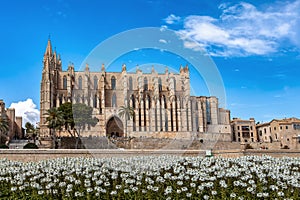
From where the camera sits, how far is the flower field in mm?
9578

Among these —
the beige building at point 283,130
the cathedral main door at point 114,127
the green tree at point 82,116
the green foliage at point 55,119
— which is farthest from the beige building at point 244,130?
the green foliage at point 55,119

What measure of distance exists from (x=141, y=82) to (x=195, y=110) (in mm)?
12631

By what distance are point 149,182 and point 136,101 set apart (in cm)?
5888

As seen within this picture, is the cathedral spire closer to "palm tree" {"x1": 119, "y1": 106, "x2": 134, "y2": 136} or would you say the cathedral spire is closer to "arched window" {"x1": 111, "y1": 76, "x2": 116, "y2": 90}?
"arched window" {"x1": 111, "y1": 76, "x2": 116, "y2": 90}

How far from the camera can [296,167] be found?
12328 mm

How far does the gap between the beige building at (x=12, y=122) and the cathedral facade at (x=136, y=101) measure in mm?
6733

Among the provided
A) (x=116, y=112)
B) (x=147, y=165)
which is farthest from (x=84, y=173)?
(x=116, y=112)

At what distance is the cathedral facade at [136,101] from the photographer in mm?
65000

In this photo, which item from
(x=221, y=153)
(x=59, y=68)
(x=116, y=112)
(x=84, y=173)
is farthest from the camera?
(x=59, y=68)

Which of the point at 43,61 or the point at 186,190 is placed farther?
the point at 43,61

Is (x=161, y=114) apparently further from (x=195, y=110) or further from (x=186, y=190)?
(x=186, y=190)

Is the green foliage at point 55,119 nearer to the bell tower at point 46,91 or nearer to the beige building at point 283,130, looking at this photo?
the bell tower at point 46,91

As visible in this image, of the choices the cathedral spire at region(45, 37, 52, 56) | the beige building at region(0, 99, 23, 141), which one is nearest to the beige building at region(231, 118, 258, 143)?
the cathedral spire at region(45, 37, 52, 56)

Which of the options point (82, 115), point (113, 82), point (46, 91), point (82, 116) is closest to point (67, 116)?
point (82, 115)
